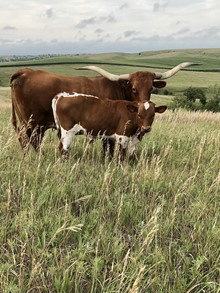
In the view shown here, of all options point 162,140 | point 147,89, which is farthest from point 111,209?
point 162,140

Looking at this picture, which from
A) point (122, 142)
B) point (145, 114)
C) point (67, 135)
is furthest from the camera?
point (122, 142)

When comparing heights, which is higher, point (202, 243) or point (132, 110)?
point (132, 110)

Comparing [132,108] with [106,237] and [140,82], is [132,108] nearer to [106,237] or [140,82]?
[140,82]

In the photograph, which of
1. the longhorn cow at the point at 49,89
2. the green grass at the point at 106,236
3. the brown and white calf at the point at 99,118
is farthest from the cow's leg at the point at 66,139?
the green grass at the point at 106,236

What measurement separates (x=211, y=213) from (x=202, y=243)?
771 millimetres

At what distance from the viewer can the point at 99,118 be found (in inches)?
244

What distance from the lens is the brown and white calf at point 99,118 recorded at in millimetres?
6090

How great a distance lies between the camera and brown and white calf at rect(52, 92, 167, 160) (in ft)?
20.0

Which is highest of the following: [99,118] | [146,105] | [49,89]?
[49,89]

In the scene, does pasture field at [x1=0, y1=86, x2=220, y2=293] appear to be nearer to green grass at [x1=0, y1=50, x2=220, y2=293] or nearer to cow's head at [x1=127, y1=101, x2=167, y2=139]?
green grass at [x1=0, y1=50, x2=220, y2=293]

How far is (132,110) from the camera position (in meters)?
6.04

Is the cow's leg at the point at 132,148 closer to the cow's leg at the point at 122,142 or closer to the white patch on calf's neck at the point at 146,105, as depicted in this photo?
the cow's leg at the point at 122,142

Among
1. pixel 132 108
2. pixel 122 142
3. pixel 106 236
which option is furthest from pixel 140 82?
pixel 106 236

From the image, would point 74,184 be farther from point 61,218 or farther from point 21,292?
point 21,292
